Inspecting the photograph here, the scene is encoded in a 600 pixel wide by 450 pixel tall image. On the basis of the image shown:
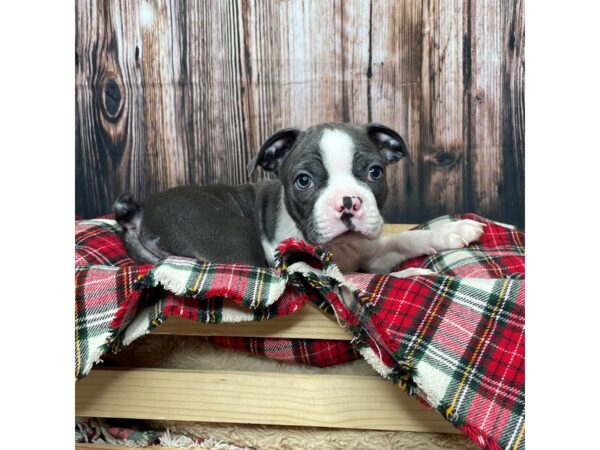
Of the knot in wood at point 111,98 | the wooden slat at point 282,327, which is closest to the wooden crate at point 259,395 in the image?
the wooden slat at point 282,327

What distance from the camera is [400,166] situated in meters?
3.69

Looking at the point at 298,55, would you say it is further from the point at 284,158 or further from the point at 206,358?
the point at 206,358

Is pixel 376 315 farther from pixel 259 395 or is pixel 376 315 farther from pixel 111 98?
pixel 111 98

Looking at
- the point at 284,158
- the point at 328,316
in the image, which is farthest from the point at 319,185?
the point at 328,316

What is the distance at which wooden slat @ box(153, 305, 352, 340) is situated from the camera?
2.04 metres

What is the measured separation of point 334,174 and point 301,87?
4.03ft

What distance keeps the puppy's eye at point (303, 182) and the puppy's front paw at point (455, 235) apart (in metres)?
0.66

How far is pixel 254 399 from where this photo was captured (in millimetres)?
2096

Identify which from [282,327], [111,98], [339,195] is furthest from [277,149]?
[111,98]

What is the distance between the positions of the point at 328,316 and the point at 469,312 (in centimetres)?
44

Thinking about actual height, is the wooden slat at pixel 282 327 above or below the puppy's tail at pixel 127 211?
below

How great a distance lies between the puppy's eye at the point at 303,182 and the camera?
258cm

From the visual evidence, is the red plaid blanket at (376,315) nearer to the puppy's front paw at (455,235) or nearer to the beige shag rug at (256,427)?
the beige shag rug at (256,427)
